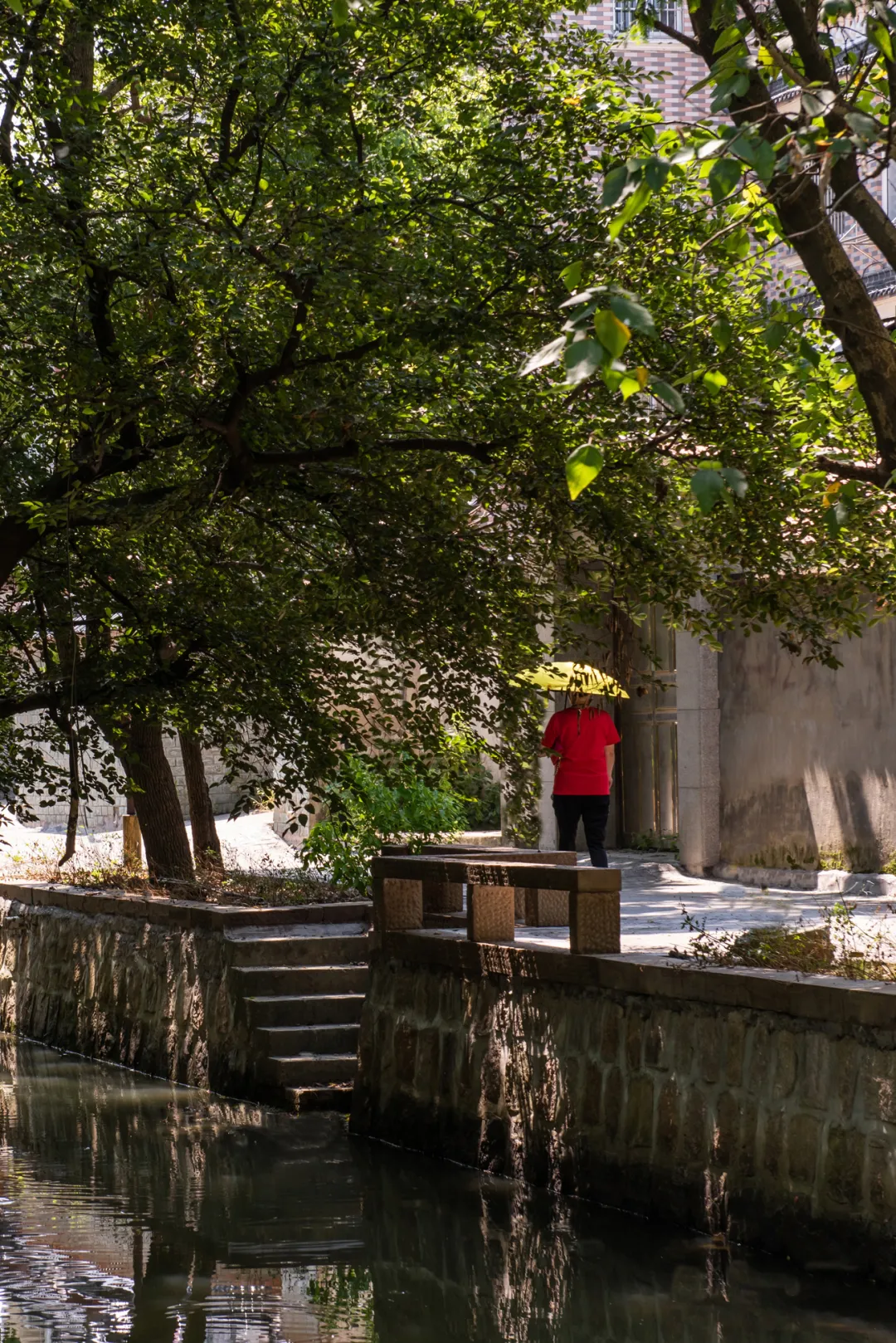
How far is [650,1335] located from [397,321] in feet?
16.8

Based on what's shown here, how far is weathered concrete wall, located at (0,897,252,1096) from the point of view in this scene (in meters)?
12.4

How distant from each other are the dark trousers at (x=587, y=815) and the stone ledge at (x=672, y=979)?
4631 millimetres

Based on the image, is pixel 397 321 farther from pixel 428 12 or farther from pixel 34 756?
pixel 34 756

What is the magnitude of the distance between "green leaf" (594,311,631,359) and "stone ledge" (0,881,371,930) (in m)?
9.18

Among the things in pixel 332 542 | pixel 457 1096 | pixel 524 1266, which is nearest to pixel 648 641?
pixel 332 542

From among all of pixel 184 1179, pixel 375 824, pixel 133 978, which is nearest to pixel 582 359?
pixel 184 1179

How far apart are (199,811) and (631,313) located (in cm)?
1341

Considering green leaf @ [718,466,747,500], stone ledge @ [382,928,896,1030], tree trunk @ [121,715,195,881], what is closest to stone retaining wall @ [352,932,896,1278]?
stone ledge @ [382,928,896,1030]

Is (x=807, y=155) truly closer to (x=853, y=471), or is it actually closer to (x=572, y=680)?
(x=853, y=471)

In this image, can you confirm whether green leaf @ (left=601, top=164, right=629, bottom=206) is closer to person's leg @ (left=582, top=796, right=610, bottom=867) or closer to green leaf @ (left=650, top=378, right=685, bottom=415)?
green leaf @ (left=650, top=378, right=685, bottom=415)

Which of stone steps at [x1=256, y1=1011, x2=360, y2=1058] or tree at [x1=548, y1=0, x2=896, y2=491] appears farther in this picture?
stone steps at [x1=256, y1=1011, x2=360, y2=1058]

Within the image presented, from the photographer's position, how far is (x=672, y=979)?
8227 mm

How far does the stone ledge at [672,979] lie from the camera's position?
7.23 meters

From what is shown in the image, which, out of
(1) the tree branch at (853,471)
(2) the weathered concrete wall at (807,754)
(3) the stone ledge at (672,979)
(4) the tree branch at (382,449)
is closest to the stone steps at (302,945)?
(3) the stone ledge at (672,979)
